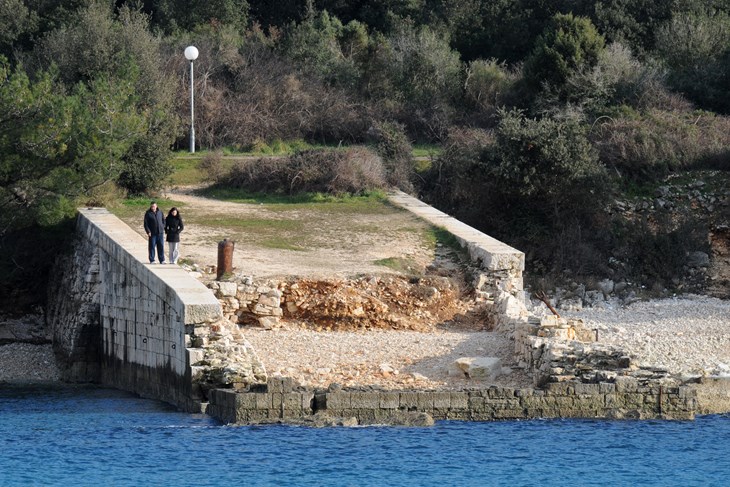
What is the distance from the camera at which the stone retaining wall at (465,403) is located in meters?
21.4

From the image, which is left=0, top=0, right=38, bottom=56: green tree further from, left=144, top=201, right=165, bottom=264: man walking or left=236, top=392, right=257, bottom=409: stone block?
left=236, top=392, right=257, bottom=409: stone block

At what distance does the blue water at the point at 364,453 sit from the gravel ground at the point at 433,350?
1877mm

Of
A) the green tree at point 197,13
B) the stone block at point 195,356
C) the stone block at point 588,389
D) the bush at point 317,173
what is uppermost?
the green tree at point 197,13

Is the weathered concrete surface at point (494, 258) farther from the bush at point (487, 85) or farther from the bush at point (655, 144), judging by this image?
the bush at point (487, 85)

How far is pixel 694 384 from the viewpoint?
2267cm

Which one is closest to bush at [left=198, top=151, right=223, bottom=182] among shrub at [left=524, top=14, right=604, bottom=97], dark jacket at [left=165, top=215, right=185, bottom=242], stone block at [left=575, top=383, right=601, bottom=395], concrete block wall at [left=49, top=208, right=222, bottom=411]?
concrete block wall at [left=49, top=208, right=222, bottom=411]

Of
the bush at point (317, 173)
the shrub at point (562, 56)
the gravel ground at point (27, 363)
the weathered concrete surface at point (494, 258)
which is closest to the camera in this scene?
the weathered concrete surface at point (494, 258)

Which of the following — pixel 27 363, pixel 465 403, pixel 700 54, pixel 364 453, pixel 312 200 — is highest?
pixel 700 54

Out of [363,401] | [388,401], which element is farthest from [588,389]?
[363,401]

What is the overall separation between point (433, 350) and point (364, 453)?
495cm

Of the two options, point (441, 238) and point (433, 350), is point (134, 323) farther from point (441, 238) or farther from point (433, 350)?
point (441, 238)

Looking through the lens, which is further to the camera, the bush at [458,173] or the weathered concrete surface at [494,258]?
the bush at [458,173]

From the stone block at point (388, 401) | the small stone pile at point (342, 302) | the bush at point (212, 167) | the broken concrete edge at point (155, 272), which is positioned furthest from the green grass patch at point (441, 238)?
the stone block at point (388, 401)

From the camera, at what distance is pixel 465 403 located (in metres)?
21.8
